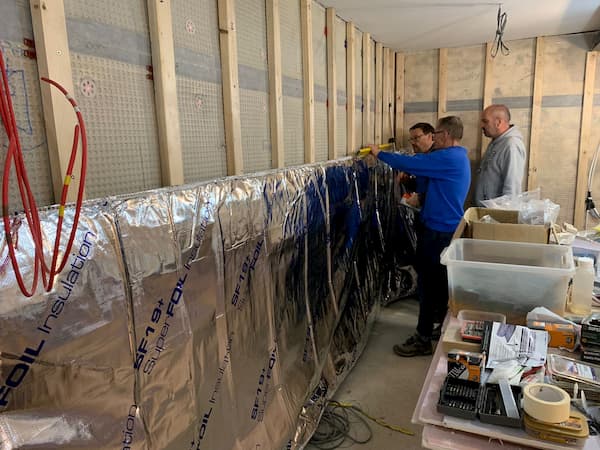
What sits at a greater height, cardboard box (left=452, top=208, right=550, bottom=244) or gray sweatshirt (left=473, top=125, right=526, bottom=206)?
gray sweatshirt (left=473, top=125, right=526, bottom=206)

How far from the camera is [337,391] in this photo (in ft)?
8.55

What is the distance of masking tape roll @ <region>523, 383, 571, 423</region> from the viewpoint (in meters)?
0.94

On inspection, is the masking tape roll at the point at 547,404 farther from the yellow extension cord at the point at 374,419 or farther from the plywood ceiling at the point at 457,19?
the plywood ceiling at the point at 457,19

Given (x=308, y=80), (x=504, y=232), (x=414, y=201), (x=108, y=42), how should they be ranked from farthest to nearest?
(x=414, y=201)
(x=308, y=80)
(x=504, y=232)
(x=108, y=42)

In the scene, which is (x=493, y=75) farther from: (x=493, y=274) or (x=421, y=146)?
(x=493, y=274)

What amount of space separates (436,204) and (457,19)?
1.44m

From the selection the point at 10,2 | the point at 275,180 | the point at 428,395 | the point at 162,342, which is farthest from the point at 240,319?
the point at 10,2

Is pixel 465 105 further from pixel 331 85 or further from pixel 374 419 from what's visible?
pixel 374 419

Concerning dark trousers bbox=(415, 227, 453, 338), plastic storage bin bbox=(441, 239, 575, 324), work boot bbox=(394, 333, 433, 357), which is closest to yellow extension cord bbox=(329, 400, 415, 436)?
work boot bbox=(394, 333, 433, 357)

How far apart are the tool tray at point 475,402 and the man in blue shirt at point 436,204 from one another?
5.79ft

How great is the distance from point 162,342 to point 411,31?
3.18m

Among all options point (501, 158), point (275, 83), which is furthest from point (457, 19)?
point (275, 83)

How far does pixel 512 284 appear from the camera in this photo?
5.01ft

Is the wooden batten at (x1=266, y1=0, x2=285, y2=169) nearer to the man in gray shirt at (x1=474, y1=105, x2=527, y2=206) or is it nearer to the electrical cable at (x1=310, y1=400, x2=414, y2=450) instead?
the electrical cable at (x1=310, y1=400, x2=414, y2=450)
